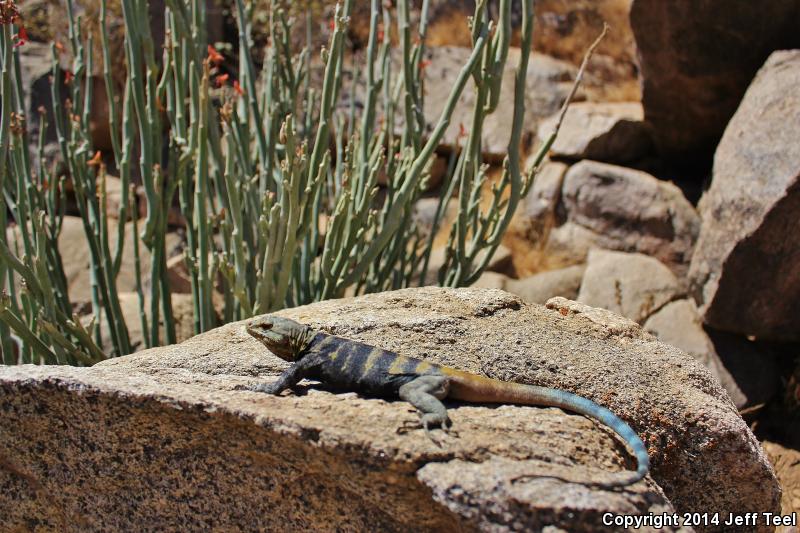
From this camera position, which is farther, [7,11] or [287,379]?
[7,11]

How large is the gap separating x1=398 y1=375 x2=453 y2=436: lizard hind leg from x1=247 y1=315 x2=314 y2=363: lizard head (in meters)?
0.42

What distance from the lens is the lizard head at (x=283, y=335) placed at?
2.92 metres

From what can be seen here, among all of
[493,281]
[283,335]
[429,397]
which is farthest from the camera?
[493,281]

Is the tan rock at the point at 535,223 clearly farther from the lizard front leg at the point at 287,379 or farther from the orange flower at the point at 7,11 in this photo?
the lizard front leg at the point at 287,379

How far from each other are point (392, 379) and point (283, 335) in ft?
1.41

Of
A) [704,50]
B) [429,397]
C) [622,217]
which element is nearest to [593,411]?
[429,397]

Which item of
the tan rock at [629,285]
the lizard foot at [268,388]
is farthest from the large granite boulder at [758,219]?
the lizard foot at [268,388]

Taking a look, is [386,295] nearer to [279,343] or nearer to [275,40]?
[279,343]

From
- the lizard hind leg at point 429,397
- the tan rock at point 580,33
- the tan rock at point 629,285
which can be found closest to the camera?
the lizard hind leg at point 429,397

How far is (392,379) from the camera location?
9.06ft

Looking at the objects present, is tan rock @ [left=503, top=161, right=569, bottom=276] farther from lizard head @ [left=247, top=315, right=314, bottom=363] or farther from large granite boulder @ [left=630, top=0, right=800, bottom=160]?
lizard head @ [left=247, top=315, right=314, bottom=363]

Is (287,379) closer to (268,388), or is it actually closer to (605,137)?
(268,388)

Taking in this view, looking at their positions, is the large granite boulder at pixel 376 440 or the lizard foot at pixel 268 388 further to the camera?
the lizard foot at pixel 268 388

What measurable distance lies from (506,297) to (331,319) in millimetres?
709
